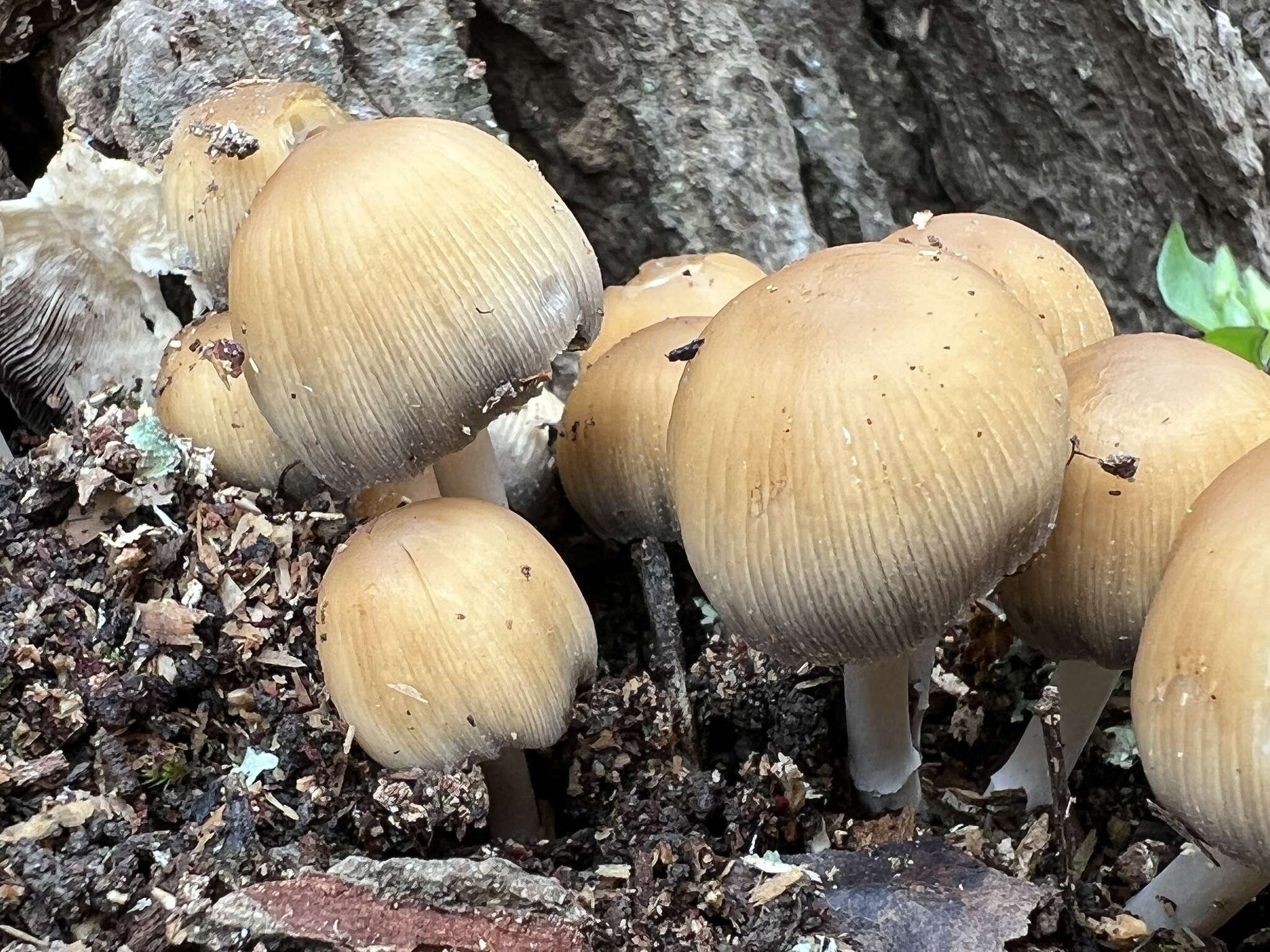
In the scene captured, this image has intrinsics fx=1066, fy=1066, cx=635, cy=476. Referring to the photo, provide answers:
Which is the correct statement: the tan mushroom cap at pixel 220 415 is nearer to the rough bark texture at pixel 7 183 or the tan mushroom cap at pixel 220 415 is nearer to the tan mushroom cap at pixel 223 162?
the tan mushroom cap at pixel 223 162

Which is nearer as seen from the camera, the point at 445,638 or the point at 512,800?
the point at 445,638

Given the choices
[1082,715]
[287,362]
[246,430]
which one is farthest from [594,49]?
[1082,715]

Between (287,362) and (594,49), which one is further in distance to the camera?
Answer: (594,49)

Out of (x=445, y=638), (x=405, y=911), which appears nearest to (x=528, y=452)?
(x=445, y=638)

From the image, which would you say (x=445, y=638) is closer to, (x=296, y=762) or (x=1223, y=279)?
(x=296, y=762)

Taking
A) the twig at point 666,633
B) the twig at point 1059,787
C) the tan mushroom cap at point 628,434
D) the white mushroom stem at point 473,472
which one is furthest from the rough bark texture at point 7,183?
the twig at point 1059,787

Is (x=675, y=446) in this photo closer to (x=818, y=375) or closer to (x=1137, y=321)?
(x=818, y=375)
